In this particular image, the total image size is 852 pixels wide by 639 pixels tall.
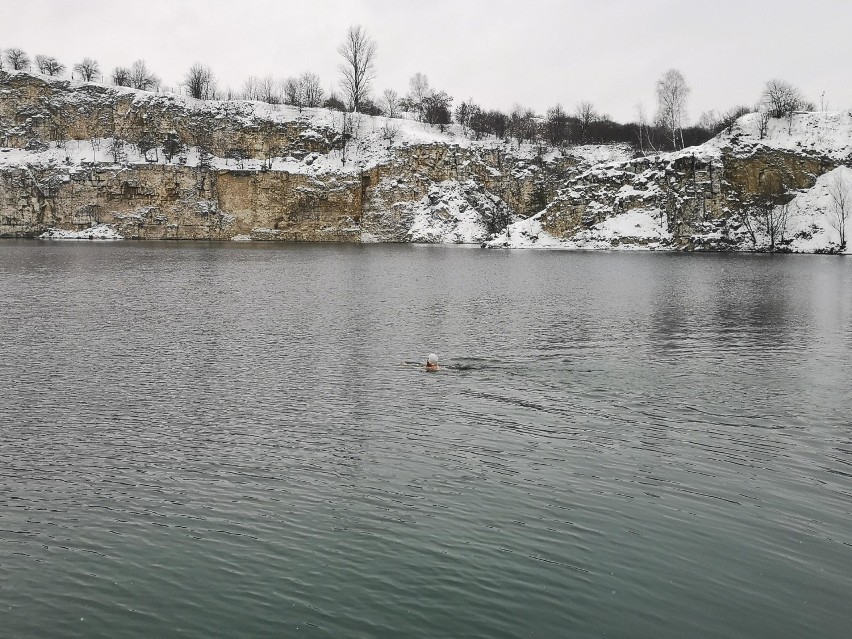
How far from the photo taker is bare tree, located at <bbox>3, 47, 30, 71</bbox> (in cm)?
14888

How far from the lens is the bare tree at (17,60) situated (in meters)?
149

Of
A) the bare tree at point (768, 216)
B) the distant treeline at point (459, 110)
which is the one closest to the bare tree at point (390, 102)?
the distant treeline at point (459, 110)

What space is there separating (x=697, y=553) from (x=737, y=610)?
1720 mm

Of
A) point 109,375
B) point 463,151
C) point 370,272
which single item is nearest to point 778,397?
point 109,375

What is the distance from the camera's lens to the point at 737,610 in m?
9.45

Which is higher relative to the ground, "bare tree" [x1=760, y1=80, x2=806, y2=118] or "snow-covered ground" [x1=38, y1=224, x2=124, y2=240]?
"bare tree" [x1=760, y1=80, x2=806, y2=118]

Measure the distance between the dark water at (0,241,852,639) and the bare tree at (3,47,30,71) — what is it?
14667 cm

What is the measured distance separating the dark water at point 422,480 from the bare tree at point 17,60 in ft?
481

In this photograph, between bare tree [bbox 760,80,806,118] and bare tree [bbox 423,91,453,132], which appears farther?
bare tree [bbox 423,91,453,132]

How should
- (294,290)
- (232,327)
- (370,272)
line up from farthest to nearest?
(370,272)
(294,290)
(232,327)

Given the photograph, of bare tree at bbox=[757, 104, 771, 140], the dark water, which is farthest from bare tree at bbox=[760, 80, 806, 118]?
the dark water

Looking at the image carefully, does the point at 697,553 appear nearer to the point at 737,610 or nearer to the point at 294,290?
the point at 737,610

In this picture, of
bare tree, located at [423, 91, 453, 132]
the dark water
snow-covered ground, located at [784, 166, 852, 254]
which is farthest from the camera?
bare tree, located at [423, 91, 453, 132]

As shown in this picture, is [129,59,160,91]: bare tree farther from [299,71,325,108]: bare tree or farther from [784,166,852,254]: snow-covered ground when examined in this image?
[784,166,852,254]: snow-covered ground
